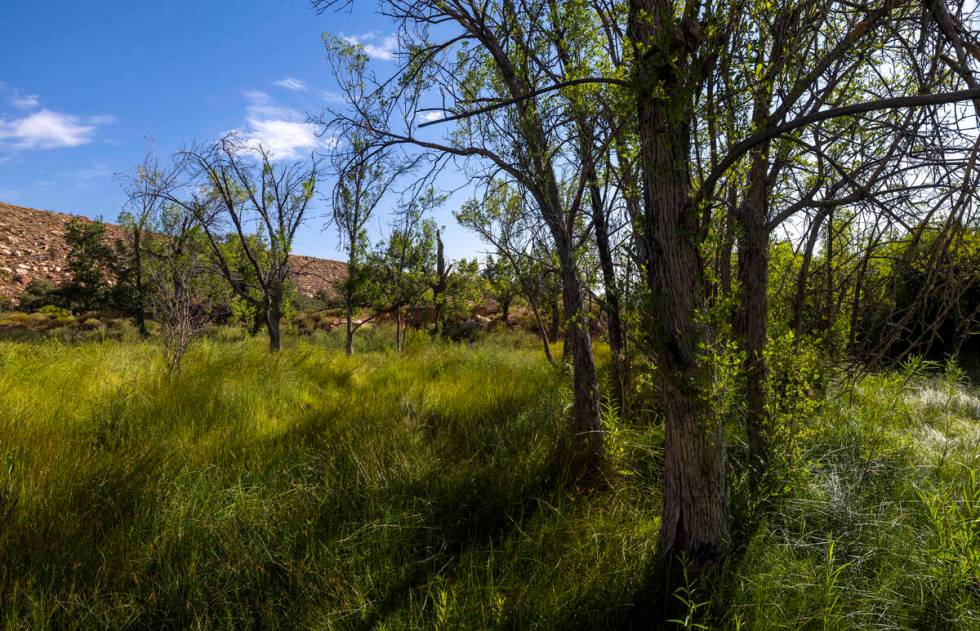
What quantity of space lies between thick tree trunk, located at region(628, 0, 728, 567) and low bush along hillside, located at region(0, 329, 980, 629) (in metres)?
0.32

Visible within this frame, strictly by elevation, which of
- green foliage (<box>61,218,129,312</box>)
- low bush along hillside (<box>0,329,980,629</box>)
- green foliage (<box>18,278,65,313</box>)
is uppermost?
green foliage (<box>61,218,129,312</box>)

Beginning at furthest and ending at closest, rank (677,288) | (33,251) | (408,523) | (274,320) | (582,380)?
(33,251)
(274,320)
(582,380)
(408,523)
(677,288)

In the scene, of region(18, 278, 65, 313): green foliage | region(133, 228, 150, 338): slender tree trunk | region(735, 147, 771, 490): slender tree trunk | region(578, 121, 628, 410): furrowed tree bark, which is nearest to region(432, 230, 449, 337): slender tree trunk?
region(578, 121, 628, 410): furrowed tree bark

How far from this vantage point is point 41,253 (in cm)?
3425

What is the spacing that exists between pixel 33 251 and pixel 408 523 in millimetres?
46438

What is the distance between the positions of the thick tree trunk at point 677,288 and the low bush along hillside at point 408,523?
0.32m

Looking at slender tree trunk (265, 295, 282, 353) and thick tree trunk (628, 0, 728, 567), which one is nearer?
thick tree trunk (628, 0, 728, 567)

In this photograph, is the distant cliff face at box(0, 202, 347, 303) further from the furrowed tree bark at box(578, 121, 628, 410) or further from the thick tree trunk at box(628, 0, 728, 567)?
the thick tree trunk at box(628, 0, 728, 567)

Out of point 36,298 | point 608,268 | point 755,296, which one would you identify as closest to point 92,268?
point 36,298

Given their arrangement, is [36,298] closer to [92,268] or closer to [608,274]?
[92,268]

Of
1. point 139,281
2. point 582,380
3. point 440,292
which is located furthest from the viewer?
point 139,281

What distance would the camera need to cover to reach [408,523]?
2.76m

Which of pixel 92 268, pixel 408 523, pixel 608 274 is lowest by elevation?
pixel 408 523

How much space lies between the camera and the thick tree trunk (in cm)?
203
